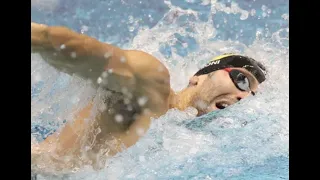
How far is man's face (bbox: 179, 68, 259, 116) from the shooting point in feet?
5.51

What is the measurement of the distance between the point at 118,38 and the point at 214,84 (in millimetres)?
2797

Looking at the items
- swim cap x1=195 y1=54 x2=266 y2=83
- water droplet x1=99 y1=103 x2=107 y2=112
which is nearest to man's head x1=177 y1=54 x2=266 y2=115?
swim cap x1=195 y1=54 x2=266 y2=83

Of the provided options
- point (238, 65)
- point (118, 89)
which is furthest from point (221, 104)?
point (118, 89)

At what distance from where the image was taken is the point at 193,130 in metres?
1.88

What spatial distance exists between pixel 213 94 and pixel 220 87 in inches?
1.4

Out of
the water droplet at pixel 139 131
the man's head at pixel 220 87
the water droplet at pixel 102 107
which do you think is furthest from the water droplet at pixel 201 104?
the water droplet at pixel 102 107

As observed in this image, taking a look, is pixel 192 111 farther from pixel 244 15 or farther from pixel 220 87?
pixel 244 15

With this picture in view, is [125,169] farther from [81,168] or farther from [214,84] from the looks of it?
[214,84]

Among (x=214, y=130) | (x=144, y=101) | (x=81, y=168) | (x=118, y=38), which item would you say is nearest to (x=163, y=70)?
(x=144, y=101)

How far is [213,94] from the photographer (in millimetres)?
1678

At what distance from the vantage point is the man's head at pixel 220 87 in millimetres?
1681

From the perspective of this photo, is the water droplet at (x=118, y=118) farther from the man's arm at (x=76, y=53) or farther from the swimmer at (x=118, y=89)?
the man's arm at (x=76, y=53)

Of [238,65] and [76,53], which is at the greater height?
[238,65]

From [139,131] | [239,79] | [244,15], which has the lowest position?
[139,131]
